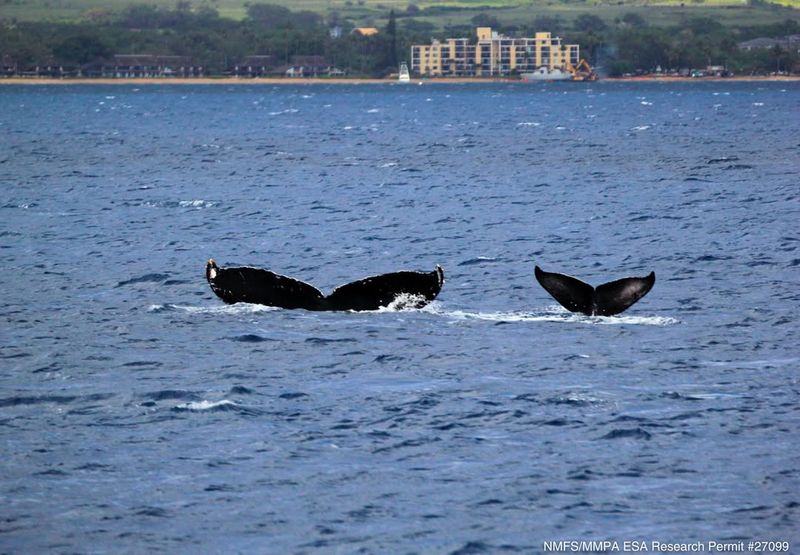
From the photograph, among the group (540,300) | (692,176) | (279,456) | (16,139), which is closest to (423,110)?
(16,139)

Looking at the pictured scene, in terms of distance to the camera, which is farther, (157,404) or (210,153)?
(210,153)

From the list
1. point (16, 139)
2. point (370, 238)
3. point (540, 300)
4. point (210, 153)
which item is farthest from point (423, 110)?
point (540, 300)

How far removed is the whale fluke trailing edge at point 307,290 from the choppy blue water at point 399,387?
36 centimetres

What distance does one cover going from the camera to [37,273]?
37.6m

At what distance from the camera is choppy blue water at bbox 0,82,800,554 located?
681 inches

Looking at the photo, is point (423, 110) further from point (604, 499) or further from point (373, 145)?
point (604, 499)

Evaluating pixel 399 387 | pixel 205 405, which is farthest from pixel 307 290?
pixel 205 405

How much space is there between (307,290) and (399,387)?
746cm

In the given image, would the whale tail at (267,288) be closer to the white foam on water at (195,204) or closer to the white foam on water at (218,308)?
the white foam on water at (218,308)

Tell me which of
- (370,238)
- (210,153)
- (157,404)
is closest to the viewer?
(157,404)

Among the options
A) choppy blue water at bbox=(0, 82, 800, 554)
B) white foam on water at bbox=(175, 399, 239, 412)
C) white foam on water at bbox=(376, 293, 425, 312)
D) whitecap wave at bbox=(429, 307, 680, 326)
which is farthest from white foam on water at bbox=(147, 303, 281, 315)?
white foam on water at bbox=(175, 399, 239, 412)

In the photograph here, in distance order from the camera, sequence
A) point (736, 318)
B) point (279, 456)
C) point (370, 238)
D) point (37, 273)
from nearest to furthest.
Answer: point (279, 456)
point (736, 318)
point (37, 273)
point (370, 238)

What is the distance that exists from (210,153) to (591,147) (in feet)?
81.9

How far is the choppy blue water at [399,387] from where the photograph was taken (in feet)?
56.7
